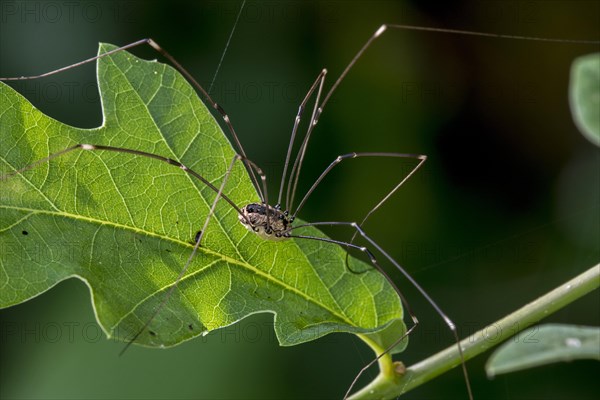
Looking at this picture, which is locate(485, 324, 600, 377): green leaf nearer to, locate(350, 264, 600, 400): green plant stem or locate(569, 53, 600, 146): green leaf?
locate(350, 264, 600, 400): green plant stem

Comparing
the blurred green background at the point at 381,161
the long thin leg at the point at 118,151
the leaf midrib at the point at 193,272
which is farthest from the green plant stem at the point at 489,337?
the blurred green background at the point at 381,161

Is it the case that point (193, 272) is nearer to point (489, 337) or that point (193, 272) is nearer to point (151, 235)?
point (151, 235)

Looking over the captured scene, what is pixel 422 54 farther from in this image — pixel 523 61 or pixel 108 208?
pixel 108 208

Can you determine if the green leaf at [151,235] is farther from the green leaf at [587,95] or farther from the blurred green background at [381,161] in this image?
the blurred green background at [381,161]

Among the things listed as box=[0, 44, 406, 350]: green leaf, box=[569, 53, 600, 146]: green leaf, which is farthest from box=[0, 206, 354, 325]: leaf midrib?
box=[569, 53, 600, 146]: green leaf

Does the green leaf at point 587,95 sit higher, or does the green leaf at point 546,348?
the green leaf at point 587,95

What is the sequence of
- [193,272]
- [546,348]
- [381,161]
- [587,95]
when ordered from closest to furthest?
[546,348] → [193,272] → [587,95] → [381,161]

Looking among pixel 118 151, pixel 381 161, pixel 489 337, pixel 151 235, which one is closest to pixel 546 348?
pixel 489 337
